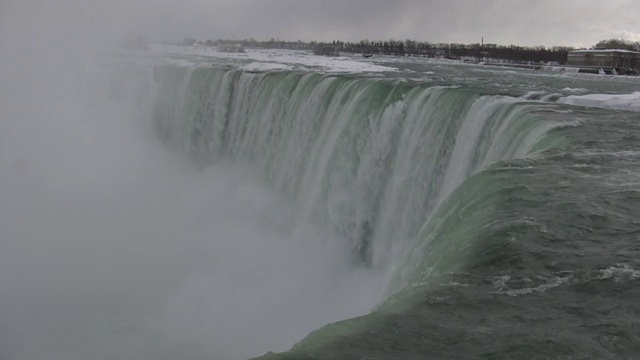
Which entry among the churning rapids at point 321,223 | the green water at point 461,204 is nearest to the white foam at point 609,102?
the churning rapids at point 321,223

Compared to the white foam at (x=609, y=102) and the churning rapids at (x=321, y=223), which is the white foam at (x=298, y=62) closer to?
the churning rapids at (x=321, y=223)

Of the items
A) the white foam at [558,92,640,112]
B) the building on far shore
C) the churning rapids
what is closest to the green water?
the churning rapids

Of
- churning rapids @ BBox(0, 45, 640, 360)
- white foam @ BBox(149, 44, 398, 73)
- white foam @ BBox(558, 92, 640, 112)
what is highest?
white foam @ BBox(149, 44, 398, 73)

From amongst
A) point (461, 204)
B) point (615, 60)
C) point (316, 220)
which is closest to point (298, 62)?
point (316, 220)

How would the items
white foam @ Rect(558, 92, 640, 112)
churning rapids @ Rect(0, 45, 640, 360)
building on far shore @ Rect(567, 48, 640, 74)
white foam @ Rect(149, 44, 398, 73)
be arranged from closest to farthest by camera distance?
churning rapids @ Rect(0, 45, 640, 360) < white foam @ Rect(558, 92, 640, 112) < white foam @ Rect(149, 44, 398, 73) < building on far shore @ Rect(567, 48, 640, 74)

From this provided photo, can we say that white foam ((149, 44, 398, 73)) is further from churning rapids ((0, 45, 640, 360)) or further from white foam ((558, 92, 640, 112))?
white foam ((558, 92, 640, 112))

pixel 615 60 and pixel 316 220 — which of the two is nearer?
pixel 316 220

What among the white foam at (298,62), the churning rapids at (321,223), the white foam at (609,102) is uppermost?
the white foam at (298,62)

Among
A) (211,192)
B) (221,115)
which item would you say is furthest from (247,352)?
(221,115)

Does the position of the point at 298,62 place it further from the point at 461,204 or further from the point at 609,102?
the point at 461,204

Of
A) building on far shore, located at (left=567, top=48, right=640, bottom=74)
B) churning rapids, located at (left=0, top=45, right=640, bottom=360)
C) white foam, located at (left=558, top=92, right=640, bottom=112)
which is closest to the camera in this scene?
Answer: churning rapids, located at (left=0, top=45, right=640, bottom=360)
